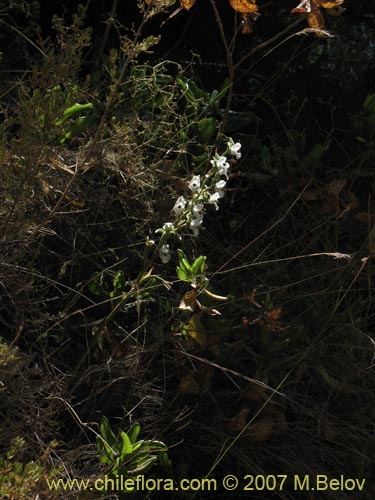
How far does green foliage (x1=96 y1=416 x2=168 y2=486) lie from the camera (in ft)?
6.08

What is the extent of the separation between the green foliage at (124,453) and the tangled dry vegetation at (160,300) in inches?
2.2

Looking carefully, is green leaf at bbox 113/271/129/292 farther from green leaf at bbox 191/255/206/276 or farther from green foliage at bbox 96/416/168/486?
green foliage at bbox 96/416/168/486

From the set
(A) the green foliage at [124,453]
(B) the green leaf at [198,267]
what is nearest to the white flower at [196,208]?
(B) the green leaf at [198,267]

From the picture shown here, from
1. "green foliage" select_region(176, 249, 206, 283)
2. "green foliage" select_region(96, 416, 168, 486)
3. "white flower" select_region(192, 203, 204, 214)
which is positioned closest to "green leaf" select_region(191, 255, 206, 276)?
"green foliage" select_region(176, 249, 206, 283)

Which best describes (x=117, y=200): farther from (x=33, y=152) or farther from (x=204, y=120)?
(x=33, y=152)

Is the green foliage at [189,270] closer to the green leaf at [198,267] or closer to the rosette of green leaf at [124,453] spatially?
the green leaf at [198,267]

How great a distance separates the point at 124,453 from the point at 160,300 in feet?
1.59

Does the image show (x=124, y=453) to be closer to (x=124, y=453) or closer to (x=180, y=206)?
(x=124, y=453)

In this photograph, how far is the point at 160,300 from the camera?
7.32 ft

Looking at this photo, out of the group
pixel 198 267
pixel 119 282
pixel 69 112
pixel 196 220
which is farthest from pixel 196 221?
pixel 69 112

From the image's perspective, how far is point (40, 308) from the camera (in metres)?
2.24

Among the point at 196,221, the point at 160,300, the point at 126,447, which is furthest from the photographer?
the point at 160,300

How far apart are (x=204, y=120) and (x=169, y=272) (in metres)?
0.44

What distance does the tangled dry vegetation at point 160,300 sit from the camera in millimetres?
2027
